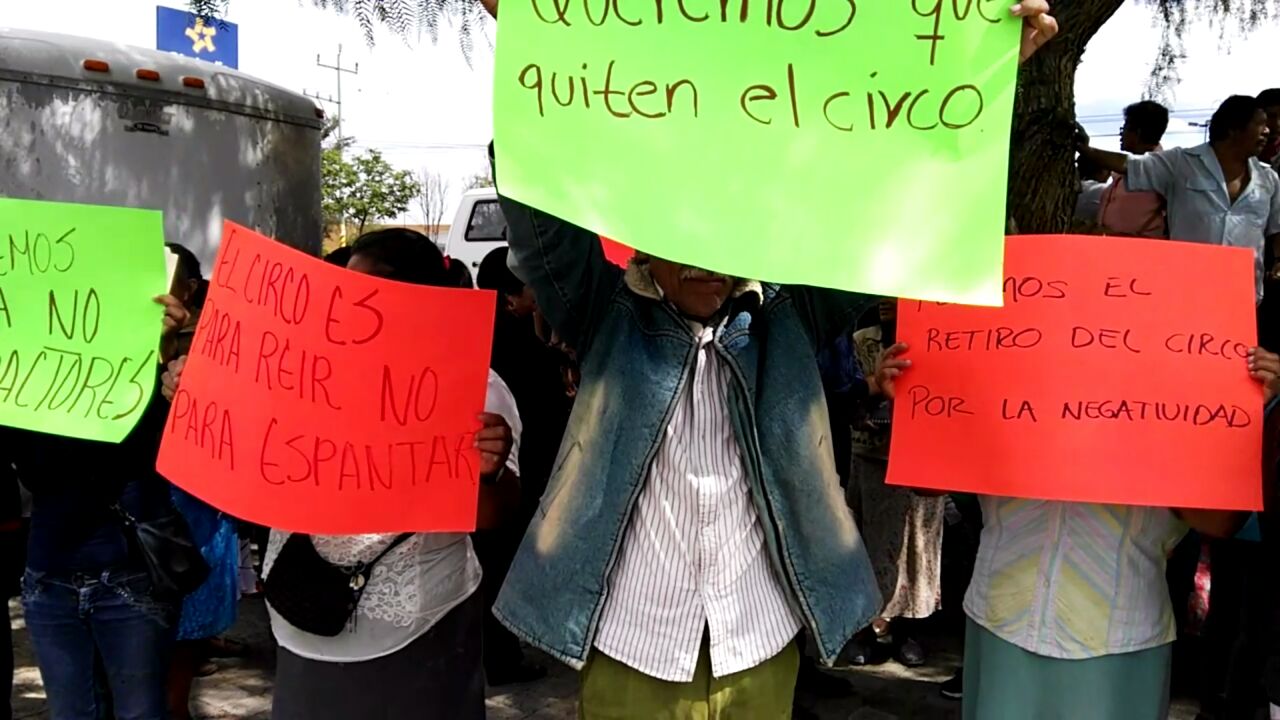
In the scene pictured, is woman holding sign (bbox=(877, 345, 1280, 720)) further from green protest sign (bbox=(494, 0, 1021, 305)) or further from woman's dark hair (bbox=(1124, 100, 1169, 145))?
woman's dark hair (bbox=(1124, 100, 1169, 145))

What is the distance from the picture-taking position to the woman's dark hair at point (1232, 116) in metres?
3.90

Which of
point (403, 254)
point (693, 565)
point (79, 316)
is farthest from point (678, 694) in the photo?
point (79, 316)

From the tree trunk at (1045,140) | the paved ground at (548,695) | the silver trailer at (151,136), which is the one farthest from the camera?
the silver trailer at (151,136)

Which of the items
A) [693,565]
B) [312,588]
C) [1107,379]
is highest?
[1107,379]

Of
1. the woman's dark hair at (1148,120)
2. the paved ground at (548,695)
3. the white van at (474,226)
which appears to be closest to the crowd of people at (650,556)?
the paved ground at (548,695)

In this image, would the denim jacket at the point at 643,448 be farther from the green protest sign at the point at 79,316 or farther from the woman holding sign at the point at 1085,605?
the green protest sign at the point at 79,316

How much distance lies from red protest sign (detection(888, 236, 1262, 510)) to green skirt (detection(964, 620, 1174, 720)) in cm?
39

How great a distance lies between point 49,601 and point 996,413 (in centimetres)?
225

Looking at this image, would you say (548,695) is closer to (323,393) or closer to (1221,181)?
(323,393)

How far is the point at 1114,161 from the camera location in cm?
398

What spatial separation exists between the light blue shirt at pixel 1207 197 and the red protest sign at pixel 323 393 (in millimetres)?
3270

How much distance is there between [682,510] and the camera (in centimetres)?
172

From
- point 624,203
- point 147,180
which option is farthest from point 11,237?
point 147,180

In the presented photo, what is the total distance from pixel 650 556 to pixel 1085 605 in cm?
92
